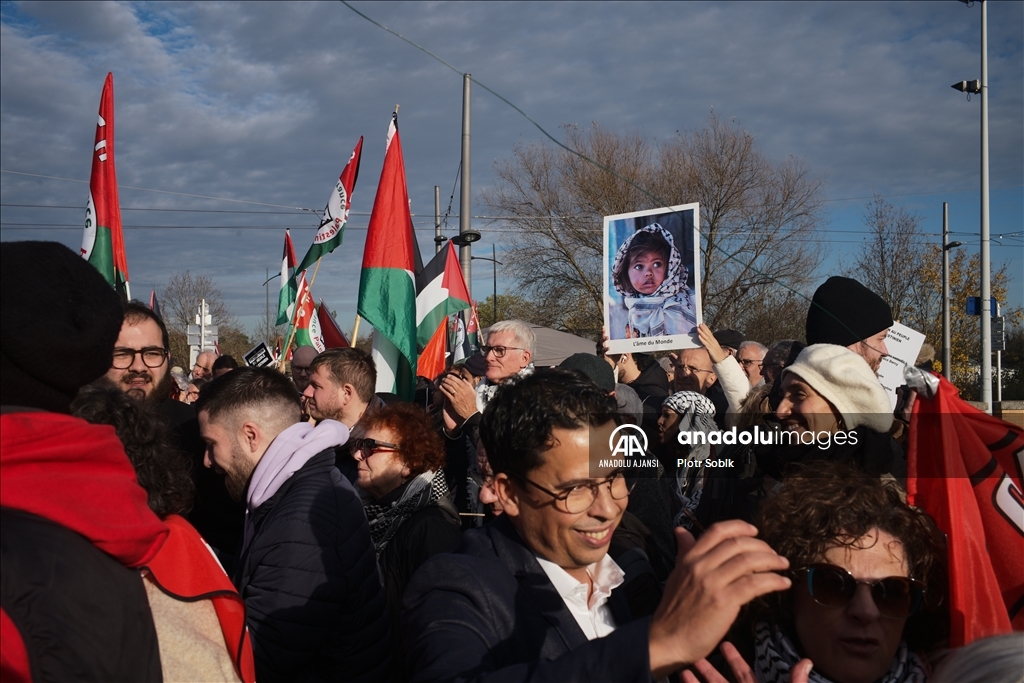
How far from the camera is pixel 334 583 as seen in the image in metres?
2.61

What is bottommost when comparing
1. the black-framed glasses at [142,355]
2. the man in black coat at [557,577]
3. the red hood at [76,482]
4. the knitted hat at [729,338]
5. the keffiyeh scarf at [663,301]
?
the man in black coat at [557,577]

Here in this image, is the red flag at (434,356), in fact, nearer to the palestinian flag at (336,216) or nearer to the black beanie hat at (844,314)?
the palestinian flag at (336,216)

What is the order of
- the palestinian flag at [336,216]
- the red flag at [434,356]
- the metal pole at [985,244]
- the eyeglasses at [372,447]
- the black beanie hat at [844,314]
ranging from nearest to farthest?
the black beanie hat at [844,314] → the eyeglasses at [372,447] → the red flag at [434,356] → the palestinian flag at [336,216] → the metal pole at [985,244]

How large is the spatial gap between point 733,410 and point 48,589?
3174mm

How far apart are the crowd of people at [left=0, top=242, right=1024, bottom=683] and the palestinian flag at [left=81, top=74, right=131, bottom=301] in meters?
3.38

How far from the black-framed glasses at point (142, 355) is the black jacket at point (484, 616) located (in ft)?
8.32

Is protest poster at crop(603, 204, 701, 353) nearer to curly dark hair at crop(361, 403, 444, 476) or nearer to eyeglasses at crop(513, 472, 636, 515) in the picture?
curly dark hair at crop(361, 403, 444, 476)

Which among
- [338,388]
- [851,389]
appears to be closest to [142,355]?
[338,388]

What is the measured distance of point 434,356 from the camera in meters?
7.35

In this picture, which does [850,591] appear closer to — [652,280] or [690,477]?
[690,477]

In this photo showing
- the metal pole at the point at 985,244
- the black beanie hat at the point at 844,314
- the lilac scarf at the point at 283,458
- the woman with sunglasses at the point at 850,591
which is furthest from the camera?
the metal pole at the point at 985,244

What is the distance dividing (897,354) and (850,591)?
6.11 ft

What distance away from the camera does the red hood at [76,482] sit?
1.31 metres

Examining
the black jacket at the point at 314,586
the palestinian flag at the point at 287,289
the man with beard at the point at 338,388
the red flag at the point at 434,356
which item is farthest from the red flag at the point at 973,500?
the palestinian flag at the point at 287,289
